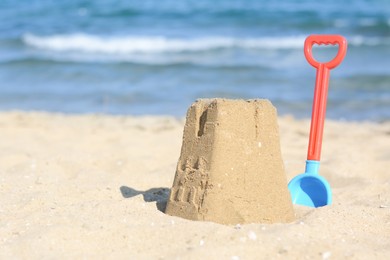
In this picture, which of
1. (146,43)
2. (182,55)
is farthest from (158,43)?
(182,55)

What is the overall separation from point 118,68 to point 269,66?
2.32 metres

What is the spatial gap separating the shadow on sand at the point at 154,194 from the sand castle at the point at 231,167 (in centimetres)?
21

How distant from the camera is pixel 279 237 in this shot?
2.60 metres

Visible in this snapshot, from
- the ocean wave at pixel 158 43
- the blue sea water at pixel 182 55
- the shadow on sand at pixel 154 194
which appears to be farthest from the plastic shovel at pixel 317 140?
the ocean wave at pixel 158 43

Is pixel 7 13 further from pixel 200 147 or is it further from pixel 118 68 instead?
pixel 200 147

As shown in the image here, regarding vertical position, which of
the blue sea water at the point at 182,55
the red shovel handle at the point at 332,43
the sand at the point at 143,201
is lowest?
the sand at the point at 143,201

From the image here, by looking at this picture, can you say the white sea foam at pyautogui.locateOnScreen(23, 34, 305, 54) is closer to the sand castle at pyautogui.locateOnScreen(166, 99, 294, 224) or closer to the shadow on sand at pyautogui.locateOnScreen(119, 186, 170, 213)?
the shadow on sand at pyautogui.locateOnScreen(119, 186, 170, 213)

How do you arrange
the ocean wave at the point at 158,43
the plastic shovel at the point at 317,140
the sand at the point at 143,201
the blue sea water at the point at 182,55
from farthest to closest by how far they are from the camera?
1. the ocean wave at the point at 158,43
2. the blue sea water at the point at 182,55
3. the plastic shovel at the point at 317,140
4. the sand at the point at 143,201

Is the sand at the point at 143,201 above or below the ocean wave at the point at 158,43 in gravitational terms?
below

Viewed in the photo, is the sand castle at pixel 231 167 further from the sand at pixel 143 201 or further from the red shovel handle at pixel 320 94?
the red shovel handle at pixel 320 94

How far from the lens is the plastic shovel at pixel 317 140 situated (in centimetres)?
330

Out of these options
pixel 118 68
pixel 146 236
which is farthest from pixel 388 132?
pixel 118 68

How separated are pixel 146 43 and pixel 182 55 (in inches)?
70.2

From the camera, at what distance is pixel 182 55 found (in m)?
11.4
